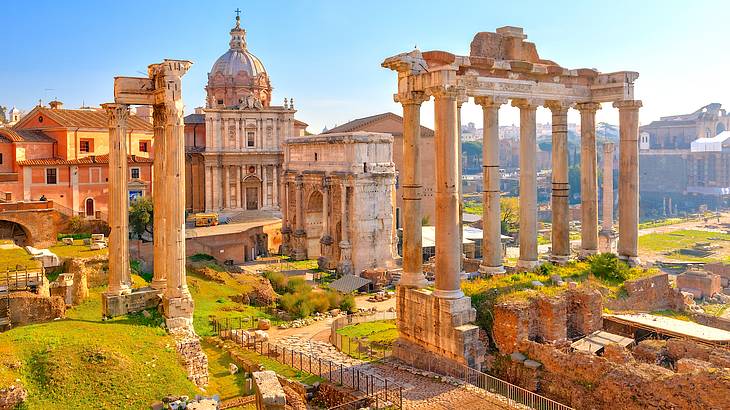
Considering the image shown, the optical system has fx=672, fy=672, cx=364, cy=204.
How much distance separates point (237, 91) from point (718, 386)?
167ft

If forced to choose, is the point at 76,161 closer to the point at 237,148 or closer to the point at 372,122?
the point at 237,148

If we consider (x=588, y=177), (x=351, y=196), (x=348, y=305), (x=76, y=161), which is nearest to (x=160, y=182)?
(x=588, y=177)

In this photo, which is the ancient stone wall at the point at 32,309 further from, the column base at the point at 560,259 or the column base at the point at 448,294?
the column base at the point at 560,259

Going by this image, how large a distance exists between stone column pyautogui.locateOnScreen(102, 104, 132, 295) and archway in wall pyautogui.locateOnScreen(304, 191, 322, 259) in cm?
2628

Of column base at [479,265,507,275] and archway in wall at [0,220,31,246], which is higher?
archway in wall at [0,220,31,246]

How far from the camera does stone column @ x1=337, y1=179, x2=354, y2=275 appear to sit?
39438mm

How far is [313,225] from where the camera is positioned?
44.8 meters

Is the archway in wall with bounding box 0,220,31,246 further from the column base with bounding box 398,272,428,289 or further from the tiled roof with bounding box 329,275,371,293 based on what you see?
the column base with bounding box 398,272,428,289

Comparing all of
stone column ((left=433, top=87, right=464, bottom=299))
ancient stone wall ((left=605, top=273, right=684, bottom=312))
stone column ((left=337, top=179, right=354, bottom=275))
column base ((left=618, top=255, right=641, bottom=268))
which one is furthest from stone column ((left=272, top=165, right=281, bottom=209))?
stone column ((left=433, top=87, right=464, bottom=299))

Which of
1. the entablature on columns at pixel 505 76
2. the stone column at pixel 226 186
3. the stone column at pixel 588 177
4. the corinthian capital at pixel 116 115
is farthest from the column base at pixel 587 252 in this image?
the stone column at pixel 226 186

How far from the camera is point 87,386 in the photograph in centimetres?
1318

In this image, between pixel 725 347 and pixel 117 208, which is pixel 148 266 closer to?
pixel 117 208

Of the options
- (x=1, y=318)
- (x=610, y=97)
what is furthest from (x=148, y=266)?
(x=610, y=97)

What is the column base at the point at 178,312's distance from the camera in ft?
56.4
